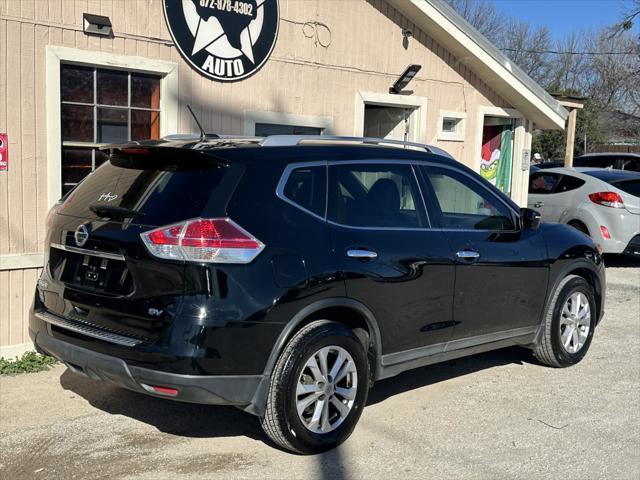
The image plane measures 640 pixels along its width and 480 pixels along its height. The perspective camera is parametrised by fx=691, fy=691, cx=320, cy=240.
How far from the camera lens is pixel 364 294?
4230 millimetres

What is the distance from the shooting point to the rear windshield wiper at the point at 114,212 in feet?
12.5

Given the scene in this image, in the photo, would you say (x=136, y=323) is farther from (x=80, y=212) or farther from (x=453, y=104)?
(x=453, y=104)

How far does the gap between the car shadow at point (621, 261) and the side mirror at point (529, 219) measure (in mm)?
6949

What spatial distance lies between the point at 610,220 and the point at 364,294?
7.63 m

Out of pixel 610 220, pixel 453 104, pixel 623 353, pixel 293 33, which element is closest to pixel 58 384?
A: pixel 293 33

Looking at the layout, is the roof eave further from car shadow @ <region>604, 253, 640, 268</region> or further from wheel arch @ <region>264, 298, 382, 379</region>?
wheel arch @ <region>264, 298, 382, 379</region>

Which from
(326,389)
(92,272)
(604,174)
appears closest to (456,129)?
(604,174)

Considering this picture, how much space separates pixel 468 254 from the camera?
193 inches

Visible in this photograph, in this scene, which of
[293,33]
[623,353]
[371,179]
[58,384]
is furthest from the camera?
[293,33]

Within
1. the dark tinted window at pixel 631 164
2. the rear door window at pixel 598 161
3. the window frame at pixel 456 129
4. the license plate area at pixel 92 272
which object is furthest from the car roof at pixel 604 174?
the license plate area at pixel 92 272

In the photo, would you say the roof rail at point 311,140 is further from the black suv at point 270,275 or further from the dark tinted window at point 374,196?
the dark tinted window at point 374,196

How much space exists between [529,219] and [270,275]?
2.62m

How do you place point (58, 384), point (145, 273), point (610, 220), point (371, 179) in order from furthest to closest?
point (610, 220), point (58, 384), point (371, 179), point (145, 273)

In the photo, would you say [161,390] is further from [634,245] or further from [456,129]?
[634,245]
